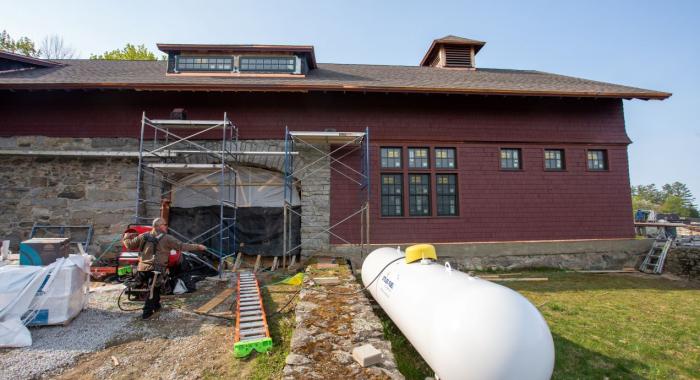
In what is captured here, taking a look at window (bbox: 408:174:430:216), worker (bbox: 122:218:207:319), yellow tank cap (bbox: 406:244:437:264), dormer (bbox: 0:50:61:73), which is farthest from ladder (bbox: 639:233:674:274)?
dormer (bbox: 0:50:61:73)

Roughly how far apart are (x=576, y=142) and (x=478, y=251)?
4965 mm

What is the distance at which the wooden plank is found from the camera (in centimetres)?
549

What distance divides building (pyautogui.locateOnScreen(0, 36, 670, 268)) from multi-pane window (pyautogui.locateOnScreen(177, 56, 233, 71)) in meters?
0.32

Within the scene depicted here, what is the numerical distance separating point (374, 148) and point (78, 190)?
872cm

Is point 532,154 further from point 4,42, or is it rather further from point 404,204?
point 4,42

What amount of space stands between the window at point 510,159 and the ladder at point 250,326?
27.6 ft

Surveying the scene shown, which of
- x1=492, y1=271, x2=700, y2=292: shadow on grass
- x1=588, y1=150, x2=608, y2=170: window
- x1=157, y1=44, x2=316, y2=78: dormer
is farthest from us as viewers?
x1=157, y1=44, x2=316, y2=78: dormer

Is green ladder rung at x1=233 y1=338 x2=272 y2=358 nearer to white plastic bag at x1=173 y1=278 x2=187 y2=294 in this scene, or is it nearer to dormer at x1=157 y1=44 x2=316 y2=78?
white plastic bag at x1=173 y1=278 x2=187 y2=294

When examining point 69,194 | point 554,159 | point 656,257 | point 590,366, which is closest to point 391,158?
point 554,159

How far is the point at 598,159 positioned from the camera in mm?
10438

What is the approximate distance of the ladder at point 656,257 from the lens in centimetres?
954

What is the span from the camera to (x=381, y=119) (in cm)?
981

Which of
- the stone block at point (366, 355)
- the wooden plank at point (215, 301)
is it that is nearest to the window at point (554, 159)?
the stone block at point (366, 355)

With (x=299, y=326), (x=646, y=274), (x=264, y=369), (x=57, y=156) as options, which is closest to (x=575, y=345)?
(x=299, y=326)
